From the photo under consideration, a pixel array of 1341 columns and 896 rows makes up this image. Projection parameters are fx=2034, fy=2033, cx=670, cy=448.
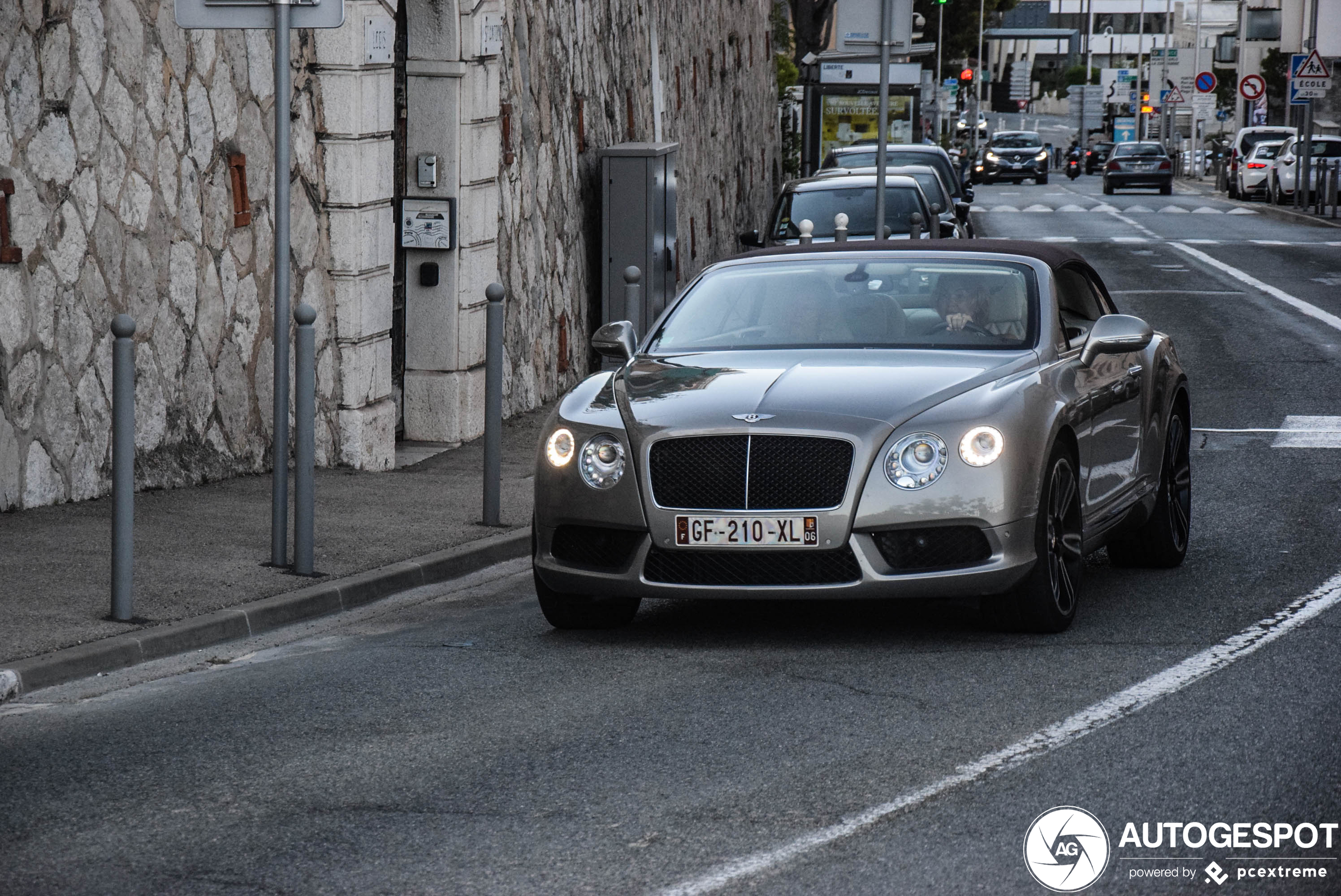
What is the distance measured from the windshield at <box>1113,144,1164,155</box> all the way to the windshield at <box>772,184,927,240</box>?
134 ft

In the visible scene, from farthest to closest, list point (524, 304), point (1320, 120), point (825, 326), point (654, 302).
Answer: point (1320, 120)
point (654, 302)
point (524, 304)
point (825, 326)

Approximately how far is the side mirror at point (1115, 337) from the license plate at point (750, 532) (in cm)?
164

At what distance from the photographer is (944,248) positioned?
8531 millimetres

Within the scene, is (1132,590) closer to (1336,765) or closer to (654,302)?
(1336,765)

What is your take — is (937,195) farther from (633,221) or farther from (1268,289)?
(633,221)

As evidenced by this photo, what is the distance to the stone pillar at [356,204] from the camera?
39.3 feet

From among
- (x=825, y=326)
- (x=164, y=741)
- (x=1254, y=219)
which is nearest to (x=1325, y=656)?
(x=825, y=326)

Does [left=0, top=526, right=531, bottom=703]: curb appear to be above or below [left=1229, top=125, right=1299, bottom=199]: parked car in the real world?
below

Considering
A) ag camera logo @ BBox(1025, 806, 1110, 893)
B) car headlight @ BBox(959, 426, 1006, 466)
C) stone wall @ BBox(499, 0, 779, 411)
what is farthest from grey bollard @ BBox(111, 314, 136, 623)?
stone wall @ BBox(499, 0, 779, 411)

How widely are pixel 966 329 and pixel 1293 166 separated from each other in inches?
1666

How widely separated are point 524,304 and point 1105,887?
36.3 feet

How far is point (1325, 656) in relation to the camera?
6754 mm

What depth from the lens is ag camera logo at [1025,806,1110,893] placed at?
441 cm

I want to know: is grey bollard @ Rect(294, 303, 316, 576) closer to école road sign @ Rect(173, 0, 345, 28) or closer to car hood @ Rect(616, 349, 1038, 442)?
école road sign @ Rect(173, 0, 345, 28)
